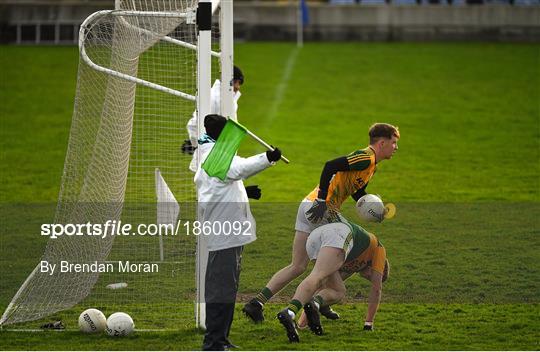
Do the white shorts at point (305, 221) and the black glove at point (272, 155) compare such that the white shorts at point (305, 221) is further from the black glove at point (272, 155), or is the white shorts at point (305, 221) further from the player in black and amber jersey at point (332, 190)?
the black glove at point (272, 155)

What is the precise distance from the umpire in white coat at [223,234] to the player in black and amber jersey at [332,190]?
3.09 ft

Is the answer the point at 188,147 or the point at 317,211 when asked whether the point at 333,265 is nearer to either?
the point at 317,211

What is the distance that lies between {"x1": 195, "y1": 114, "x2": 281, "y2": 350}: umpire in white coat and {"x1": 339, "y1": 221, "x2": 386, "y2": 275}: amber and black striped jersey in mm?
1355

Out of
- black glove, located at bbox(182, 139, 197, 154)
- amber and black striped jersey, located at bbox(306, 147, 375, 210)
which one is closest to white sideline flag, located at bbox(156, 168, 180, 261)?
black glove, located at bbox(182, 139, 197, 154)

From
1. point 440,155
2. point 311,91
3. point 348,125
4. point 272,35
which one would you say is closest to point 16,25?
point 272,35

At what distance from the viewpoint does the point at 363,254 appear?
11.6 metres

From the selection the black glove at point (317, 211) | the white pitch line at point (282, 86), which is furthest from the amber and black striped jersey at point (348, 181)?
the white pitch line at point (282, 86)

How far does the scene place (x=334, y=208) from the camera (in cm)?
1157

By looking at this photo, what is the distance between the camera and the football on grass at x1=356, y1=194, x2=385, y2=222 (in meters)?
11.7

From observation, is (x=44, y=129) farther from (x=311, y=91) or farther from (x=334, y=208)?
(x=334, y=208)

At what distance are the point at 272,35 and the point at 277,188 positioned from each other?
1876 centimetres

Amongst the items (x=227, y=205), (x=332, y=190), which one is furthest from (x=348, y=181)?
(x=227, y=205)

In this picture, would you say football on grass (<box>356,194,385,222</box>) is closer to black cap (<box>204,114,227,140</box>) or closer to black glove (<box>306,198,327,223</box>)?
black glove (<box>306,198,327,223</box>)

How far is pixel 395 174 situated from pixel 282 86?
9.47 metres
